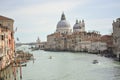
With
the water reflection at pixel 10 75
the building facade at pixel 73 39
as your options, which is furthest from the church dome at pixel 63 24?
the water reflection at pixel 10 75

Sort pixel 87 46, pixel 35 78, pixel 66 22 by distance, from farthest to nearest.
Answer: pixel 66 22 → pixel 87 46 → pixel 35 78

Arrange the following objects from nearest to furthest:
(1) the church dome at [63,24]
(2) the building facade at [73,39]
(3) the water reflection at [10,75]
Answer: (3) the water reflection at [10,75], (2) the building facade at [73,39], (1) the church dome at [63,24]

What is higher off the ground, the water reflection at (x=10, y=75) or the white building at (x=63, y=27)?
the white building at (x=63, y=27)

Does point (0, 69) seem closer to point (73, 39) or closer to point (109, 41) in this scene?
point (109, 41)

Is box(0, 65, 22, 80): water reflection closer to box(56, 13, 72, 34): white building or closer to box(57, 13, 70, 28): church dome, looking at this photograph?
box(56, 13, 72, 34): white building

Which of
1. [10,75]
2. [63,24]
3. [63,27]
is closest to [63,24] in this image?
[63,24]

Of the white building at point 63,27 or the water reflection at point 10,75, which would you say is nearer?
the water reflection at point 10,75


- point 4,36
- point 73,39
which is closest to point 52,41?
point 73,39

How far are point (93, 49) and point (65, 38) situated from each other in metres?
19.5

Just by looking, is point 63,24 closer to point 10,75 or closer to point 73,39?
point 73,39

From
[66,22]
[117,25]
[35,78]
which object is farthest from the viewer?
[66,22]

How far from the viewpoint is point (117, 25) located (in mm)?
37594

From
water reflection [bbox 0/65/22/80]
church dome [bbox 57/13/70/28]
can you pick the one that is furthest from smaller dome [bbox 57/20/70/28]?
water reflection [bbox 0/65/22/80]

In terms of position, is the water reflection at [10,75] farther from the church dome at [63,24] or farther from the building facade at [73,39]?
the church dome at [63,24]
